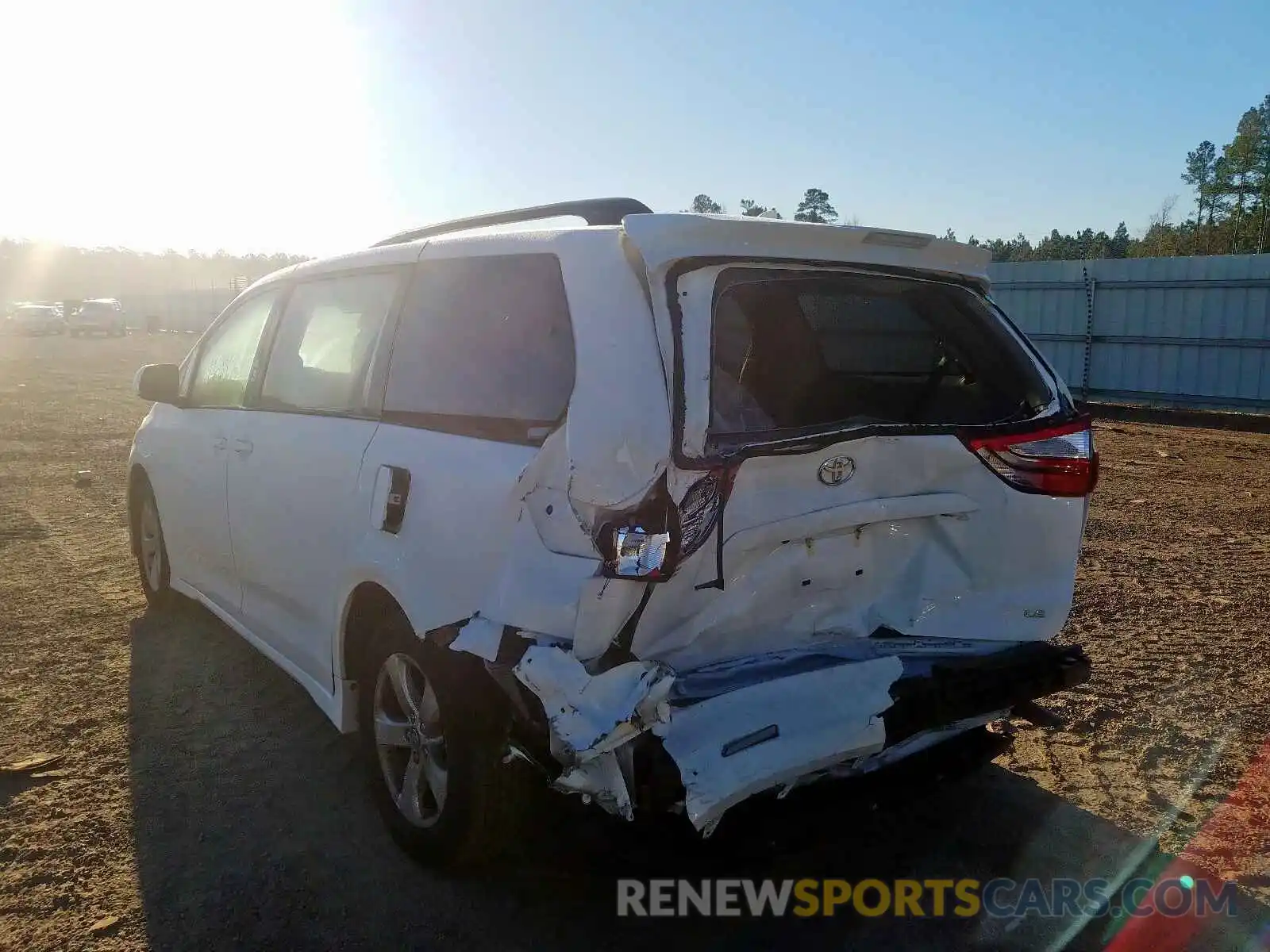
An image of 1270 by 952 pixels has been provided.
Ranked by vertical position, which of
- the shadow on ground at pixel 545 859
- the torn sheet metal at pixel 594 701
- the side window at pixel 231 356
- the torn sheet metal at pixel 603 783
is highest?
the side window at pixel 231 356

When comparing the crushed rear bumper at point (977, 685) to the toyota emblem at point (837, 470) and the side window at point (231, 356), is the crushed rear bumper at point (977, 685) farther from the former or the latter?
the side window at point (231, 356)

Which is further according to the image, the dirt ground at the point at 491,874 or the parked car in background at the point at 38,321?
the parked car in background at the point at 38,321

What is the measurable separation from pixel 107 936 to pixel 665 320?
227 centimetres

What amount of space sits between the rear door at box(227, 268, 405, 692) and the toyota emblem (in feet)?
4.76

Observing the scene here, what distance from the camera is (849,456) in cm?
265

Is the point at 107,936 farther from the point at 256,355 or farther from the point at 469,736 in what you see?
the point at 256,355

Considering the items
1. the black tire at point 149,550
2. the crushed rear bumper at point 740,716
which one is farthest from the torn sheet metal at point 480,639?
the black tire at point 149,550

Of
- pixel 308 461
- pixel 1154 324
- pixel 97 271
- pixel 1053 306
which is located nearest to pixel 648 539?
pixel 308 461

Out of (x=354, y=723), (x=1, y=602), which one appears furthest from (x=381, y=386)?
(x=1, y=602)

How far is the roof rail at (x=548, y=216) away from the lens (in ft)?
10.1

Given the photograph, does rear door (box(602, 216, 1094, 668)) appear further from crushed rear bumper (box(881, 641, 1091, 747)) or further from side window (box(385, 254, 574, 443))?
side window (box(385, 254, 574, 443))

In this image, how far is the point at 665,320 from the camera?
2459 millimetres

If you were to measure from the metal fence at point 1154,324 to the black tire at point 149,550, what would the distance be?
49.1 feet

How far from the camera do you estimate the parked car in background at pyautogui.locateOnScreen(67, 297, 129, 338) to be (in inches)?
1795
